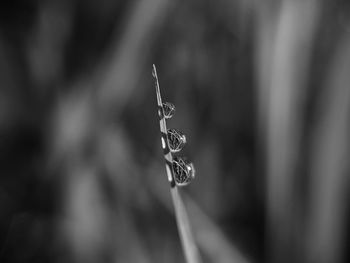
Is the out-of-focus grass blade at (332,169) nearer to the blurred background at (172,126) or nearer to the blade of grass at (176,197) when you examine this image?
the blurred background at (172,126)

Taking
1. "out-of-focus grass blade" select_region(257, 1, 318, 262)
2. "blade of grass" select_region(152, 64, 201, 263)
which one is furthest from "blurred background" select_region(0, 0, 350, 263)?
"blade of grass" select_region(152, 64, 201, 263)

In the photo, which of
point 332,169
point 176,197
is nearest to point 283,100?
point 332,169

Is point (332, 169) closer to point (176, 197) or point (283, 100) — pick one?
point (283, 100)

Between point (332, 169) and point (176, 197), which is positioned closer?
point (176, 197)

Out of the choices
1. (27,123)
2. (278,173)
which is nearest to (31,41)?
(27,123)

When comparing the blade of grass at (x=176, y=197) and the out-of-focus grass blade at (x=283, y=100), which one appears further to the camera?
the out-of-focus grass blade at (x=283, y=100)

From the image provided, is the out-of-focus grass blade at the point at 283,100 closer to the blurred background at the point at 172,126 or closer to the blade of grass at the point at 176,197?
the blurred background at the point at 172,126

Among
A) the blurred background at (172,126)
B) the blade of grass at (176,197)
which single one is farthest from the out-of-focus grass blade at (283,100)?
the blade of grass at (176,197)

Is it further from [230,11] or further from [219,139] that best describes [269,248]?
[230,11]
